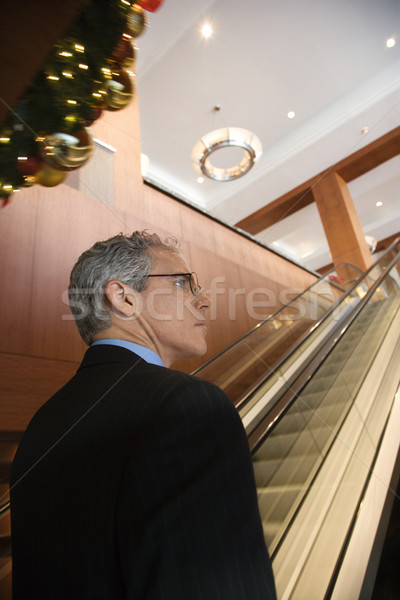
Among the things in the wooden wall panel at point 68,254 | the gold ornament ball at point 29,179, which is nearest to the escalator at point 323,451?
the wooden wall panel at point 68,254

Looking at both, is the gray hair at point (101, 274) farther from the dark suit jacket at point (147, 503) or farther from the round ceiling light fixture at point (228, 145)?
the round ceiling light fixture at point (228, 145)

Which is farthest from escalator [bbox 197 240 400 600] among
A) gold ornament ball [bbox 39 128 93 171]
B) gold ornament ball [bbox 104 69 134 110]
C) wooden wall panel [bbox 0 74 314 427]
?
gold ornament ball [bbox 104 69 134 110]

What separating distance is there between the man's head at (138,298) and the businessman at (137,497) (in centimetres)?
28

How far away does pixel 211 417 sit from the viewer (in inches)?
25.4

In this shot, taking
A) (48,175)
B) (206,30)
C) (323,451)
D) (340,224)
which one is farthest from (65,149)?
(340,224)

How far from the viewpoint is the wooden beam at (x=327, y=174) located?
989cm

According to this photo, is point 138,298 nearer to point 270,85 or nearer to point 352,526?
point 352,526

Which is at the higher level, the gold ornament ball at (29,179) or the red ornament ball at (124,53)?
the red ornament ball at (124,53)

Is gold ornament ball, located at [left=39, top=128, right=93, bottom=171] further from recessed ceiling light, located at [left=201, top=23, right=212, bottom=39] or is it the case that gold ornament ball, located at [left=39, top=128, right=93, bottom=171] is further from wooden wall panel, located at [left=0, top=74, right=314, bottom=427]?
recessed ceiling light, located at [left=201, top=23, right=212, bottom=39]

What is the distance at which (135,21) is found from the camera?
179cm

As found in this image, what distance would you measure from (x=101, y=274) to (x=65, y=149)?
1225 mm

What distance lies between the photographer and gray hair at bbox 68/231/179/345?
1.18 metres

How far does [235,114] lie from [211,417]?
10.6 meters

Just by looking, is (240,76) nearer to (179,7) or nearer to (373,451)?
(179,7)
